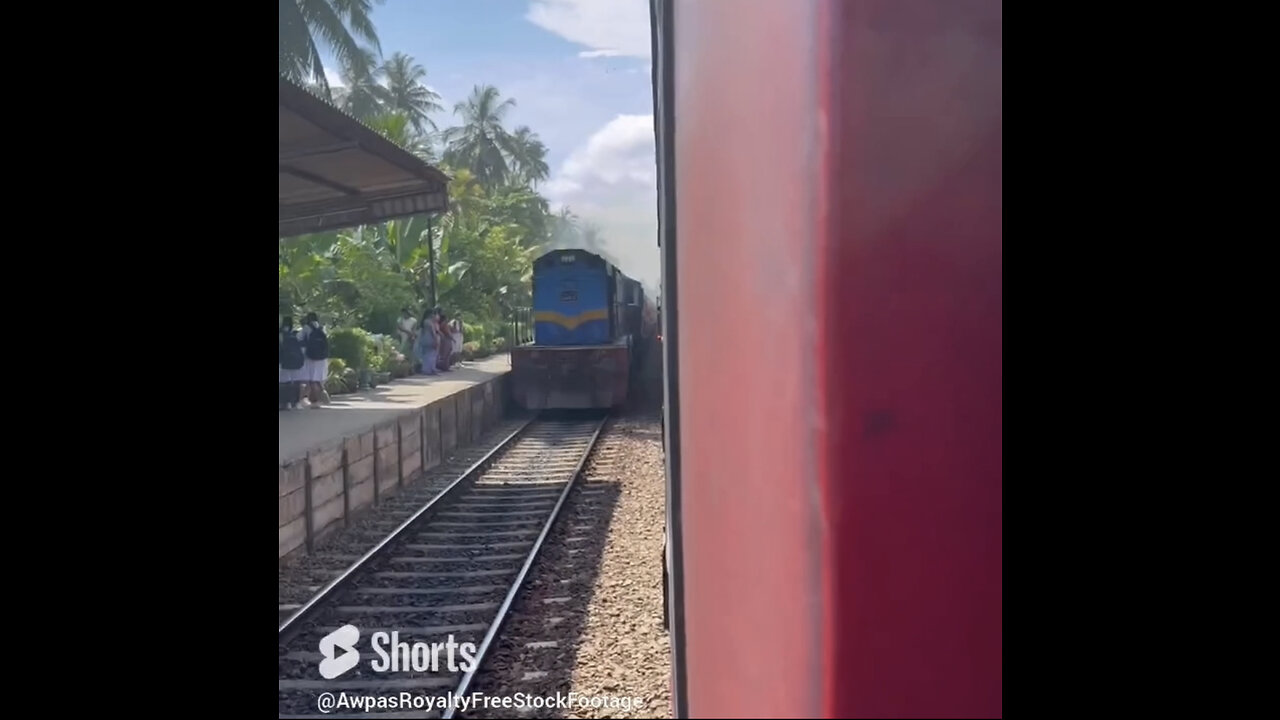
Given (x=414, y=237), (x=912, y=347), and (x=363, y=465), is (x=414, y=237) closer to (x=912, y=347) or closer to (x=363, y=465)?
(x=363, y=465)

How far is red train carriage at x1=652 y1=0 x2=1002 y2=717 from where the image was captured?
4.96 feet

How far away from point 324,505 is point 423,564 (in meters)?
1.15

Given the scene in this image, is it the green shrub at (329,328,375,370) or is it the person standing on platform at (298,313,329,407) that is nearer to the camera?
the person standing on platform at (298,313,329,407)

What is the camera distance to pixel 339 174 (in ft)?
20.2

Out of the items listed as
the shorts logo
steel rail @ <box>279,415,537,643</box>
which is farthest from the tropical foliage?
the shorts logo

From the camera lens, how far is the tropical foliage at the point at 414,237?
384 inches

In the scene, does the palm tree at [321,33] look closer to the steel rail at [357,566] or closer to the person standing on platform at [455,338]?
the steel rail at [357,566]

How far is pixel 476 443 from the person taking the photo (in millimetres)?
10500

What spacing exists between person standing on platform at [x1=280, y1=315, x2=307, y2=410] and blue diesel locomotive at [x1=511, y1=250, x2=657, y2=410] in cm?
393

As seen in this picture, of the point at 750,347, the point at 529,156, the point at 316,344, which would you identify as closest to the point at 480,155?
the point at 529,156

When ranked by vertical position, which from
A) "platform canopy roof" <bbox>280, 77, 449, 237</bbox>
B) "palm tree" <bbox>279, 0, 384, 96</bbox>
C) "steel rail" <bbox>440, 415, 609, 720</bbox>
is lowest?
"steel rail" <bbox>440, 415, 609, 720</bbox>

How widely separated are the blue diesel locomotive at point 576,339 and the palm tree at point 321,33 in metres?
4.89

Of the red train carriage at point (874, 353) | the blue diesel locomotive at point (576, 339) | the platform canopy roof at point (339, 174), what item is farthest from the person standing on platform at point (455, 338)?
the red train carriage at point (874, 353)

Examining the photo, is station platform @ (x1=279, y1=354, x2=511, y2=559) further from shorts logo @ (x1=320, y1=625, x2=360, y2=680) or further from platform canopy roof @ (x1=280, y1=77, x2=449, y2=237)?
shorts logo @ (x1=320, y1=625, x2=360, y2=680)
